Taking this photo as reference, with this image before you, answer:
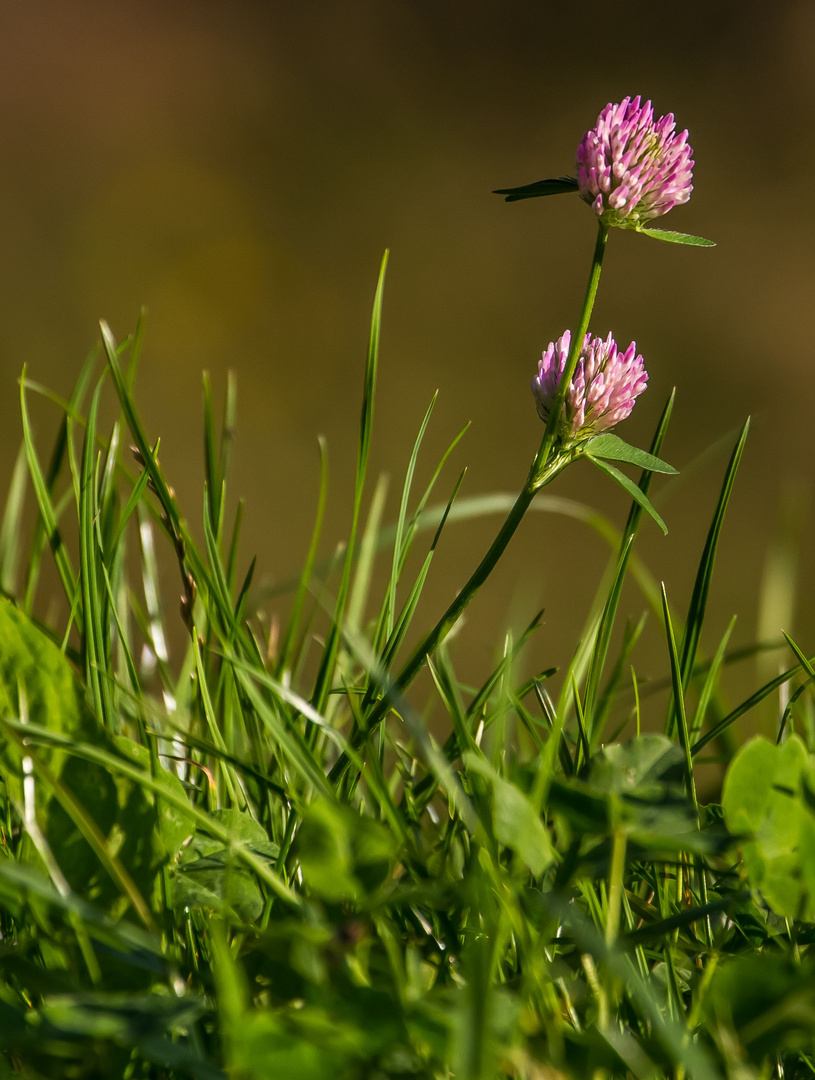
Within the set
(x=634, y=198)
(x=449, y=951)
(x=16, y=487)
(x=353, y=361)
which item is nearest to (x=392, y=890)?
(x=449, y=951)

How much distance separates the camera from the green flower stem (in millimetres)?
265

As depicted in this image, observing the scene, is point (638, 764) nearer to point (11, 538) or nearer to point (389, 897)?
point (389, 897)

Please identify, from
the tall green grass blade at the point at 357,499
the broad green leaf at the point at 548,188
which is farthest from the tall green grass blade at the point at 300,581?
the broad green leaf at the point at 548,188

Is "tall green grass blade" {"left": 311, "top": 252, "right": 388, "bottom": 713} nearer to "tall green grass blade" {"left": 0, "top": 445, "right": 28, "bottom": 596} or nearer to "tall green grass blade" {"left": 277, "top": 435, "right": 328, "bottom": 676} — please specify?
"tall green grass blade" {"left": 277, "top": 435, "right": 328, "bottom": 676}

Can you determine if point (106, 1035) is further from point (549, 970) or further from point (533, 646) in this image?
point (533, 646)

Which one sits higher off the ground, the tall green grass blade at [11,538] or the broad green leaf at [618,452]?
the broad green leaf at [618,452]

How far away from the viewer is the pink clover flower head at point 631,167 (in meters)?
0.28

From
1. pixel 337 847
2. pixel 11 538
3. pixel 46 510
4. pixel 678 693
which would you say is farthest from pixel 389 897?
pixel 11 538

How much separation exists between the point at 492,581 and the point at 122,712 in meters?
0.87

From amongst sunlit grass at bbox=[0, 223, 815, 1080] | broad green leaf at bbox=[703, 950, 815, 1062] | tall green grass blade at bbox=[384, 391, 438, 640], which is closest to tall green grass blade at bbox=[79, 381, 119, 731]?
sunlit grass at bbox=[0, 223, 815, 1080]

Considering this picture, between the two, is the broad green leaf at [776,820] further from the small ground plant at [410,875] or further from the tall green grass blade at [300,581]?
the tall green grass blade at [300,581]

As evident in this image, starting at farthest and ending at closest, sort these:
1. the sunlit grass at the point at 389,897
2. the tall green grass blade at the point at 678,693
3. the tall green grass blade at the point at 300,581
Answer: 1. the tall green grass blade at the point at 300,581
2. the tall green grass blade at the point at 678,693
3. the sunlit grass at the point at 389,897

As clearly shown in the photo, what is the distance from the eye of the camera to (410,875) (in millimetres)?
256

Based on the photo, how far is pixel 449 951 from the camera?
232 millimetres
